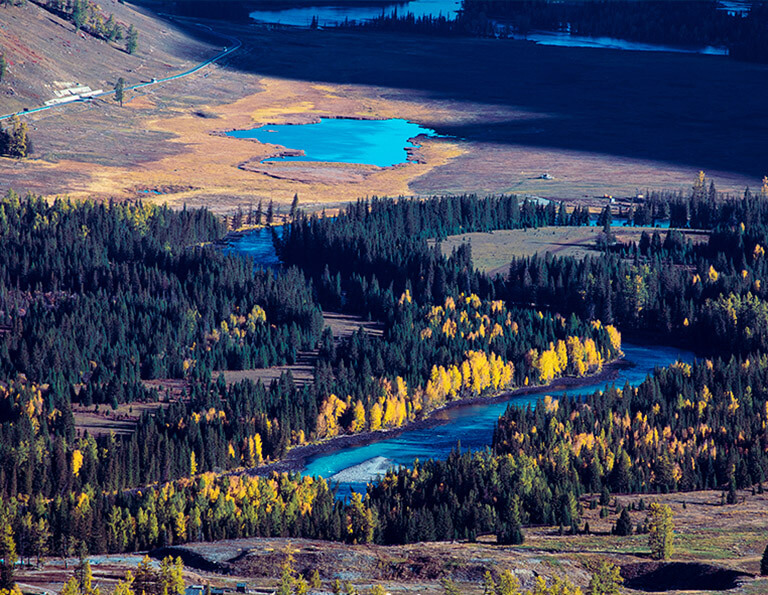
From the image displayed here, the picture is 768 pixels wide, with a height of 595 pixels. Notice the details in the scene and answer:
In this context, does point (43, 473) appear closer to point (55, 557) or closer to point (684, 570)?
point (55, 557)

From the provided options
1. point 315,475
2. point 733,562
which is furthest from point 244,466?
point 733,562

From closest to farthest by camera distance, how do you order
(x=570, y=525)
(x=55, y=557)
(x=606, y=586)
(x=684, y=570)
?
1. (x=606, y=586)
2. (x=684, y=570)
3. (x=55, y=557)
4. (x=570, y=525)

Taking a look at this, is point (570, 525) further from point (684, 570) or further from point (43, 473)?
point (43, 473)

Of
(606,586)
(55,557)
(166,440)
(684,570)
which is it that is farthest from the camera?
(166,440)

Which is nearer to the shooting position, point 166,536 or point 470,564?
point 470,564

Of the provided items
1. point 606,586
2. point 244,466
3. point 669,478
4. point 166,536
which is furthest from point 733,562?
point 244,466

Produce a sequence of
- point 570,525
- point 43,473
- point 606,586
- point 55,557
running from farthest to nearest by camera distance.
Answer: point 43,473 < point 570,525 < point 55,557 < point 606,586
